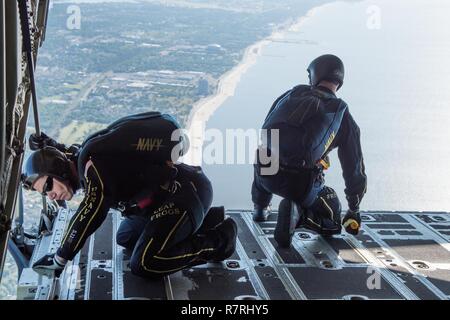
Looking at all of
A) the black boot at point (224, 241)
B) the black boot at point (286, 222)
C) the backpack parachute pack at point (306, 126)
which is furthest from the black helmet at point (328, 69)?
the black boot at point (224, 241)

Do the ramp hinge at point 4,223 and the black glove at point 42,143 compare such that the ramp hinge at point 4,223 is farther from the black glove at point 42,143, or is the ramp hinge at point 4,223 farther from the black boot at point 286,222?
the black boot at point 286,222

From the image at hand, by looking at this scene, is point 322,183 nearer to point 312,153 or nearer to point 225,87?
point 312,153

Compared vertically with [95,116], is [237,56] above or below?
above

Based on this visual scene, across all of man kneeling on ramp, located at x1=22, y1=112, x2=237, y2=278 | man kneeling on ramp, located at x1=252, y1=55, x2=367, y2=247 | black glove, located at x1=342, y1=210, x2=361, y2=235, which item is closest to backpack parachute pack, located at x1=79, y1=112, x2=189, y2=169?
man kneeling on ramp, located at x1=22, y1=112, x2=237, y2=278
